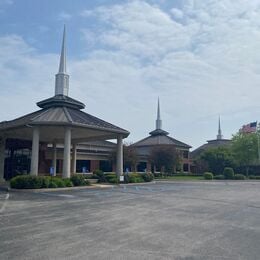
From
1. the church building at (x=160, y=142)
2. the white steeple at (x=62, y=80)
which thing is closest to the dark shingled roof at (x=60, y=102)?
the white steeple at (x=62, y=80)

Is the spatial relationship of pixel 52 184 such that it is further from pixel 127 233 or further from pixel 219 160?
pixel 219 160

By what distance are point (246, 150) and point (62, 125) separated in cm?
3886

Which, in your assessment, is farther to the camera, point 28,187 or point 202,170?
point 202,170

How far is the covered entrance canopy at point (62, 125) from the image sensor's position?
87.1ft

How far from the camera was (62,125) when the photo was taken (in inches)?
1057

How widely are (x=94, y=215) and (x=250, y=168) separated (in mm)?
51011

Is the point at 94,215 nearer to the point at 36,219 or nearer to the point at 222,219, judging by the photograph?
the point at 36,219

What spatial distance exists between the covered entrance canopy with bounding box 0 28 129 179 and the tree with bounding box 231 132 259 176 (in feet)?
100

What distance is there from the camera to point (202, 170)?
6412 cm

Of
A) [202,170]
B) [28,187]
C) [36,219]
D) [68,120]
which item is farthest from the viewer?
[202,170]

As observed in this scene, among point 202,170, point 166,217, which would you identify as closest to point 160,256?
point 166,217

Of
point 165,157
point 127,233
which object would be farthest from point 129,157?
point 127,233

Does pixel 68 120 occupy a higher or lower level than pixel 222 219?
higher

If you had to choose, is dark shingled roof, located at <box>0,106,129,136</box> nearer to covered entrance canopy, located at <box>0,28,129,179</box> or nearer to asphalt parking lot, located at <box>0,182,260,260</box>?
covered entrance canopy, located at <box>0,28,129,179</box>
